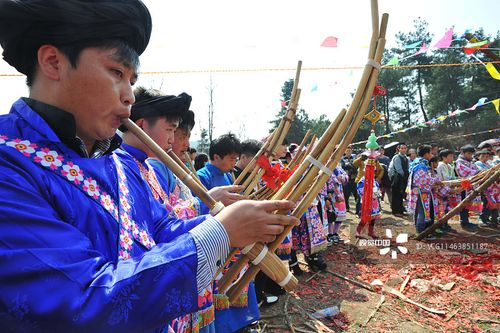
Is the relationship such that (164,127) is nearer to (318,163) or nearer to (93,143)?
(93,143)

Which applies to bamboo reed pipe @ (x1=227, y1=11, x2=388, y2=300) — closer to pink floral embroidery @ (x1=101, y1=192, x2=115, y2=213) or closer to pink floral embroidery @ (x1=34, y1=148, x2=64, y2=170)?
pink floral embroidery @ (x1=101, y1=192, x2=115, y2=213)

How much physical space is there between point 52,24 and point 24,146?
379 mm

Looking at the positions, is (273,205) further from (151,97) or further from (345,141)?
(151,97)

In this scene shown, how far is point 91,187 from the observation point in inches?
38.0

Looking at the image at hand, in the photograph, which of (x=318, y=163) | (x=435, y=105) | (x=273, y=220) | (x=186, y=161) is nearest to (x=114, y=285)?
(x=273, y=220)

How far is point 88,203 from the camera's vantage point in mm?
920

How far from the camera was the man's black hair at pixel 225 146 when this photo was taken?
3.27 m

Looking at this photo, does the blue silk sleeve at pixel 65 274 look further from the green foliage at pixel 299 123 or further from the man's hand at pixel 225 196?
the green foliage at pixel 299 123

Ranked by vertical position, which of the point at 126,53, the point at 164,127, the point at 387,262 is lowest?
the point at 387,262

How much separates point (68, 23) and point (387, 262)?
20.3ft

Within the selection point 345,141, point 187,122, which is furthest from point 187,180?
point 187,122

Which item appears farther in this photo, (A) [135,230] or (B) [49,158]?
(A) [135,230]

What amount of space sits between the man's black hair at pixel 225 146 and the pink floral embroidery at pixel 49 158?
2.38 metres

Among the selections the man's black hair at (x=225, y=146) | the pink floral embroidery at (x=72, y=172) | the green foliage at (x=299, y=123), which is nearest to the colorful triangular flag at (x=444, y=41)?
the man's black hair at (x=225, y=146)
